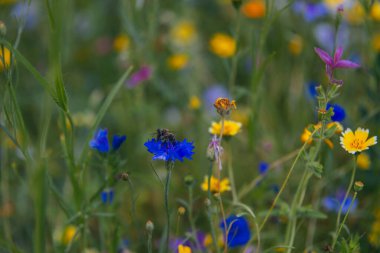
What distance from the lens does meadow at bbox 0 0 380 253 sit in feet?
4.14

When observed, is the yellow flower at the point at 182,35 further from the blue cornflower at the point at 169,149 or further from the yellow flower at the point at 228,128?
the blue cornflower at the point at 169,149

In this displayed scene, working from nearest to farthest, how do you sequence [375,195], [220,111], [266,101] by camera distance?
1. [220,111]
2. [375,195]
3. [266,101]

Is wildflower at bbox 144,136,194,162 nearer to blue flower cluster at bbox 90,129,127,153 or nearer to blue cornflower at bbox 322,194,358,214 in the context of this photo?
blue flower cluster at bbox 90,129,127,153

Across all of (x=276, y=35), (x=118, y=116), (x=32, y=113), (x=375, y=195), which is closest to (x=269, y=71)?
(x=276, y=35)

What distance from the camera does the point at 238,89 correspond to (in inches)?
68.7

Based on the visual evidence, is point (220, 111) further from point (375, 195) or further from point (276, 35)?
point (276, 35)

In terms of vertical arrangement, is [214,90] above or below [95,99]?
above

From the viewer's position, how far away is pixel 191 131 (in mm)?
2291

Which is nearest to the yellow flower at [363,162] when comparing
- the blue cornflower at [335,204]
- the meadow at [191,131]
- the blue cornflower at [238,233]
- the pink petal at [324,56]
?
the meadow at [191,131]

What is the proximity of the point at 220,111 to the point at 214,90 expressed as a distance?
4.47 ft

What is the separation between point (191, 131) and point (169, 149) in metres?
1.12

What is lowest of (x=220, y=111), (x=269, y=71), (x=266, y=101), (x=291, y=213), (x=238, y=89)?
(x=291, y=213)

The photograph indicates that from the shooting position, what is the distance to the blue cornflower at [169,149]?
1159 millimetres

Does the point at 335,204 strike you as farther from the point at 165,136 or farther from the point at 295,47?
the point at 295,47
